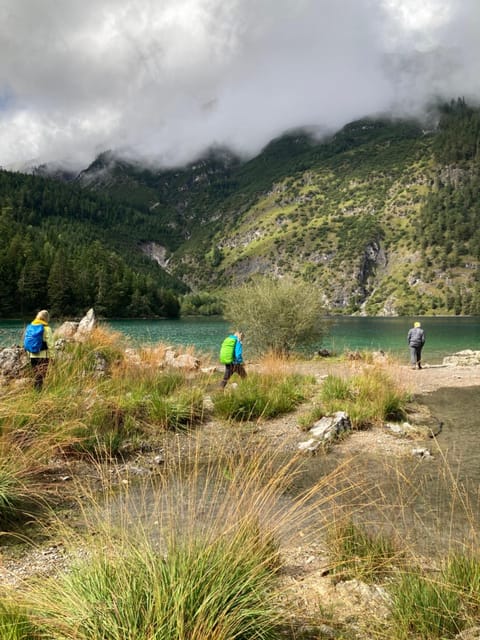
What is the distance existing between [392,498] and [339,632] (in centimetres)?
292

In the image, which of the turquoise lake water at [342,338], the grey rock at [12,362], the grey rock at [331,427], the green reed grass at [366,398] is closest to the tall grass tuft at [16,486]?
the grey rock at [12,362]

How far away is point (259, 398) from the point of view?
1027 centimetres

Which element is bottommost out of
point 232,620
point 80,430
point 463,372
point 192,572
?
point 463,372

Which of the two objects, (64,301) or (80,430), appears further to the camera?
(64,301)

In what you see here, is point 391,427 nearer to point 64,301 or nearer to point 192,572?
point 192,572

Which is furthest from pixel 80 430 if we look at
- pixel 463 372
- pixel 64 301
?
pixel 64 301

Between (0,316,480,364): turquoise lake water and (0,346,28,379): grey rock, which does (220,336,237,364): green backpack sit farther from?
(0,346,28,379): grey rock

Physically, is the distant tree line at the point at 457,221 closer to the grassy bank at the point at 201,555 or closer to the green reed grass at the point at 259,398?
the green reed grass at the point at 259,398

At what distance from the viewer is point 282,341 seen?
2606 centimetres

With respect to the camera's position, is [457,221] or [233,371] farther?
[457,221]

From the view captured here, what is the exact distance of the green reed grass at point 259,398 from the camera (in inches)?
390

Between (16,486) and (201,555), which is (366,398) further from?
(201,555)

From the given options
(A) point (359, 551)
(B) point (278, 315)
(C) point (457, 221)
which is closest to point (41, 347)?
(A) point (359, 551)

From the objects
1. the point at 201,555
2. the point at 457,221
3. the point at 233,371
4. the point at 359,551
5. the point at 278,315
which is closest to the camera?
the point at 201,555
